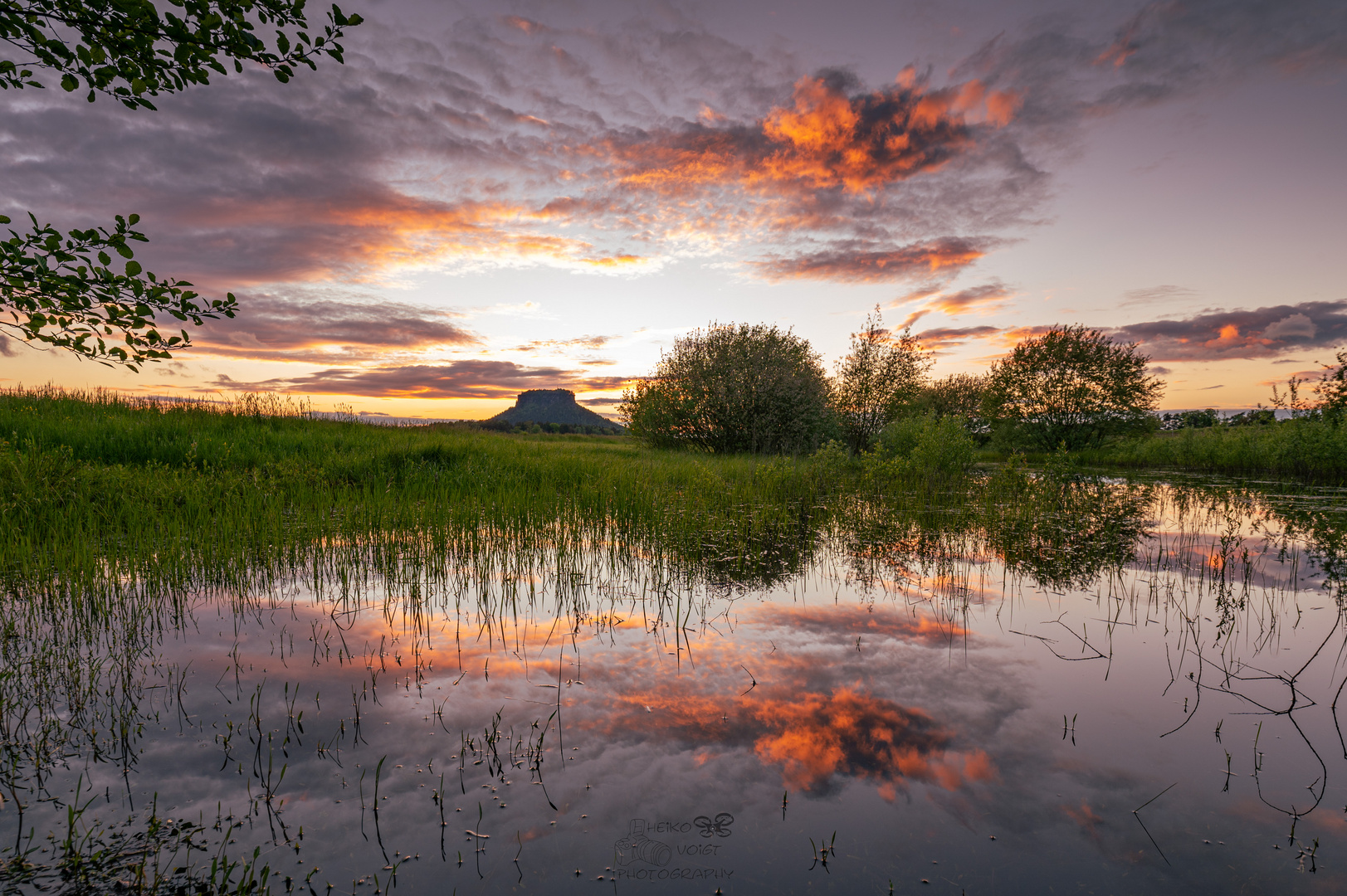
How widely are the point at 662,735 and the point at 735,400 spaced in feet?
94.5

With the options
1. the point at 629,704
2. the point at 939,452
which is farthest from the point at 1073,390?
the point at 629,704

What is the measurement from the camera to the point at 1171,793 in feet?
12.0

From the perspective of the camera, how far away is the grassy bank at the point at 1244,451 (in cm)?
2543

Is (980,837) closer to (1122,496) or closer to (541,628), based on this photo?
(541,628)

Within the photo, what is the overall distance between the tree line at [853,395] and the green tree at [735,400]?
7 centimetres

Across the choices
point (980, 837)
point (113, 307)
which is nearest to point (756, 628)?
point (980, 837)

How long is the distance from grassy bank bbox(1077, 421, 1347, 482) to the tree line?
329cm

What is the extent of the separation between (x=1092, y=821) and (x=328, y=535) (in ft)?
33.7

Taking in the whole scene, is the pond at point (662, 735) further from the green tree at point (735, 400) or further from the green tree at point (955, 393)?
the green tree at point (955, 393)

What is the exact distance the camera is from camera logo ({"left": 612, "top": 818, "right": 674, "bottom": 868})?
3080 millimetres

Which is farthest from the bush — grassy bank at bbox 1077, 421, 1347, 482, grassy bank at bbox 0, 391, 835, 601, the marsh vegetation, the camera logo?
the camera logo

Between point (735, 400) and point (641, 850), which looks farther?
point (735, 400)

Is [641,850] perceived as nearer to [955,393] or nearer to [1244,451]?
[1244,451]

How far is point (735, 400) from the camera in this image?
106 feet
